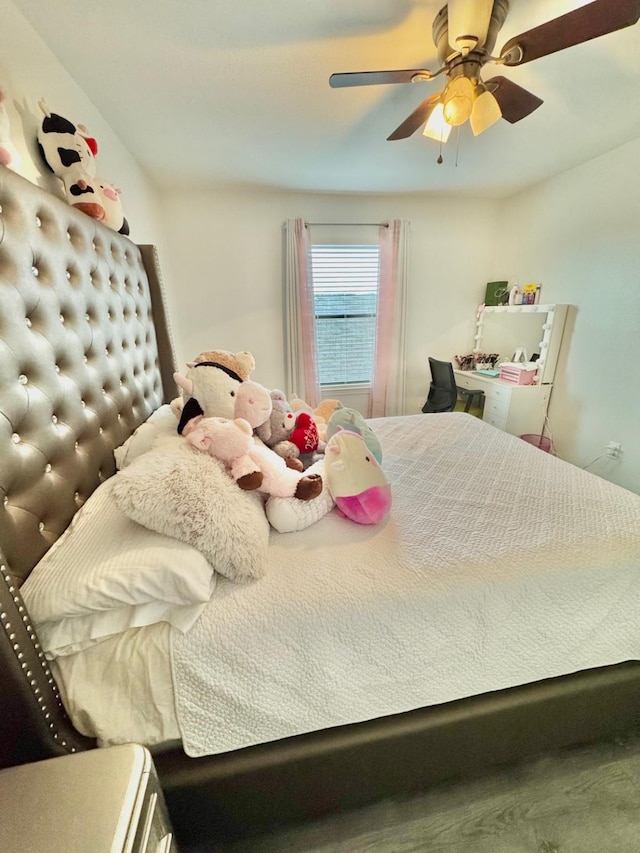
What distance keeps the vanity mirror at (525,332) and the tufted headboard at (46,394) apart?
3.09 metres

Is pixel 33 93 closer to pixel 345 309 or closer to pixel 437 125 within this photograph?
pixel 437 125

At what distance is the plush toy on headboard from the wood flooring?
2.11 m

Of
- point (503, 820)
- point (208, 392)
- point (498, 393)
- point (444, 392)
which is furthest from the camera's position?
point (444, 392)

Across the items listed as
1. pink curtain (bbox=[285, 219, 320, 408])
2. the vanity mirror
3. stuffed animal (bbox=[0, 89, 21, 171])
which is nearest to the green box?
the vanity mirror

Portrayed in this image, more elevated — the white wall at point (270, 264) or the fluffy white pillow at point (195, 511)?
the white wall at point (270, 264)

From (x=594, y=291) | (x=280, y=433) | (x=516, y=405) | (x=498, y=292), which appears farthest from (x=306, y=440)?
(x=498, y=292)

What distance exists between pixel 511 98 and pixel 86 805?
2407mm

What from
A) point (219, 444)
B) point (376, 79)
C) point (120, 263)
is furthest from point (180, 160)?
point (219, 444)

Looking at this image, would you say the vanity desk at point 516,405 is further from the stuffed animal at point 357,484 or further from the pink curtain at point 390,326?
the stuffed animal at point 357,484

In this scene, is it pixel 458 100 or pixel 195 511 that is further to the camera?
pixel 458 100

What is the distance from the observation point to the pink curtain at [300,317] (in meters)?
3.06

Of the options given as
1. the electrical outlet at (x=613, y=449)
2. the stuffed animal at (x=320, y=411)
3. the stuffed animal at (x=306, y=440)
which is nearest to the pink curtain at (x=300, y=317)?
the stuffed animal at (x=320, y=411)

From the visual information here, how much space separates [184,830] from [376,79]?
7.88 ft

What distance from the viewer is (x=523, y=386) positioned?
2.90 metres
